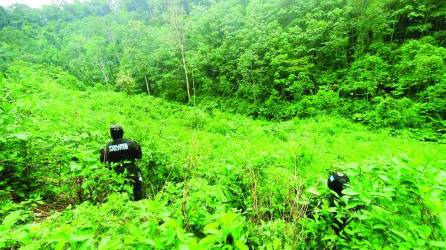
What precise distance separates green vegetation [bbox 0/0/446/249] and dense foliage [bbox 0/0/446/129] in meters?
0.13

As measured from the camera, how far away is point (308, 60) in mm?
18312

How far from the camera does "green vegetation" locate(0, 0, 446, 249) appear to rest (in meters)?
1.55

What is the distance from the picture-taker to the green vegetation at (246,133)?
1548 millimetres

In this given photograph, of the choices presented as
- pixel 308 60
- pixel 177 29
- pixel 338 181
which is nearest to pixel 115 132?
pixel 338 181

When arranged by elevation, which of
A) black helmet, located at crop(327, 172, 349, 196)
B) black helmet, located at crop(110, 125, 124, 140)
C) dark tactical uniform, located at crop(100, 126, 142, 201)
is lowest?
dark tactical uniform, located at crop(100, 126, 142, 201)

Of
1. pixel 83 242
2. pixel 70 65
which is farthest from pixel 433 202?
pixel 70 65

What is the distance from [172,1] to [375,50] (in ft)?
63.2

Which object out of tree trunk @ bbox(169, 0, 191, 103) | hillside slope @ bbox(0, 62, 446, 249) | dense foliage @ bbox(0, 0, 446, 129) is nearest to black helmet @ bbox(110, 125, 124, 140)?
hillside slope @ bbox(0, 62, 446, 249)

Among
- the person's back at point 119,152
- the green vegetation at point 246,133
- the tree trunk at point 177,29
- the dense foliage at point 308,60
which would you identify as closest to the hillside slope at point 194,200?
the green vegetation at point 246,133

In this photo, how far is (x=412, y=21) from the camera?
1647cm

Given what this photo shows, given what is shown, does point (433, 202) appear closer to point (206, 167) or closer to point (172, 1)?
point (206, 167)

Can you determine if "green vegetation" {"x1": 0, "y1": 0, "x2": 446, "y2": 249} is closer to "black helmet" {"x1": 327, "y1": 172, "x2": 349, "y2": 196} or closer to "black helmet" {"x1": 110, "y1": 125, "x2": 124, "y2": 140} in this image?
"black helmet" {"x1": 327, "y1": 172, "x2": 349, "y2": 196}

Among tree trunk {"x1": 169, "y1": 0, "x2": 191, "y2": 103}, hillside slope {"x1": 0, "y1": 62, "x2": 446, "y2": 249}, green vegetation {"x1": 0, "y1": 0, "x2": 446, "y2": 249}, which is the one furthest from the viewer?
A: tree trunk {"x1": 169, "y1": 0, "x2": 191, "y2": 103}

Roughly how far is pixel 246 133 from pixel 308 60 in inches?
364
